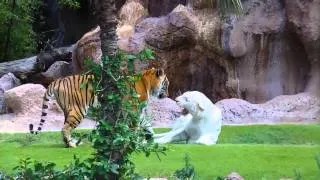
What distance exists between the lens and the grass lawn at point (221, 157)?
8.60 metres

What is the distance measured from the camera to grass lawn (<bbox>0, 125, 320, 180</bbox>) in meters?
8.60

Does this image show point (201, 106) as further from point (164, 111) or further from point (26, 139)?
point (164, 111)

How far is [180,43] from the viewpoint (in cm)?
1828

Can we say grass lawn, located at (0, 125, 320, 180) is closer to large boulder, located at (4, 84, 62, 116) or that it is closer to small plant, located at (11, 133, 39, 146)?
small plant, located at (11, 133, 39, 146)

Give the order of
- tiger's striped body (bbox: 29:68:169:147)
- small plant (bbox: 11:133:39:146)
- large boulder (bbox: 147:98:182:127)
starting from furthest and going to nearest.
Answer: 1. large boulder (bbox: 147:98:182:127)
2. small plant (bbox: 11:133:39:146)
3. tiger's striped body (bbox: 29:68:169:147)

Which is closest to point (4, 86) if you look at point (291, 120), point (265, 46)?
point (265, 46)

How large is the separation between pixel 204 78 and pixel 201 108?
23.8ft

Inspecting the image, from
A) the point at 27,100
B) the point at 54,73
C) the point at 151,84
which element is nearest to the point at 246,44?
the point at 27,100

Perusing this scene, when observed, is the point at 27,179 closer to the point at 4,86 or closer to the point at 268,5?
the point at 268,5

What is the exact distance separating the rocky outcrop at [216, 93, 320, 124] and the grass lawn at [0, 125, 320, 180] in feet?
8.07

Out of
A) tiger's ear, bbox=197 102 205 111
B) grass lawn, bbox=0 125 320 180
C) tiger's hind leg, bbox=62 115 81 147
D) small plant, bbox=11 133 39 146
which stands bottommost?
small plant, bbox=11 133 39 146

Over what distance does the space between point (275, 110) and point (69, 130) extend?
608cm

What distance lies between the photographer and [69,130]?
38.1ft

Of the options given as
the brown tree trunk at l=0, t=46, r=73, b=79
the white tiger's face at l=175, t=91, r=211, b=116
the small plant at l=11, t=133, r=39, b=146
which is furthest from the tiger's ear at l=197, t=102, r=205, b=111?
the brown tree trunk at l=0, t=46, r=73, b=79
